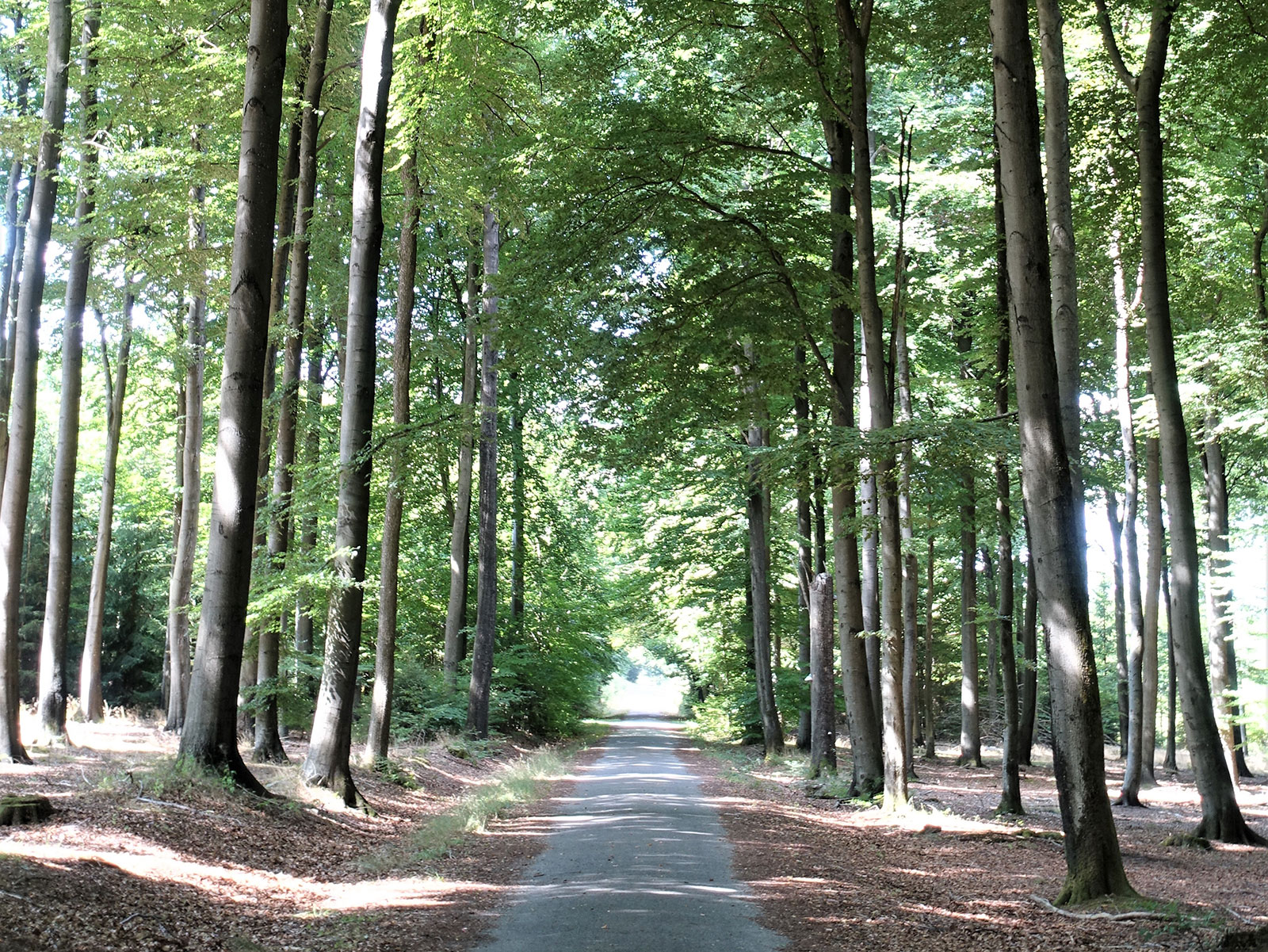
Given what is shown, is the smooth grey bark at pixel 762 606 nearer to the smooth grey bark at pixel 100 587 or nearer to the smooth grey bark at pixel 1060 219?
the smooth grey bark at pixel 1060 219

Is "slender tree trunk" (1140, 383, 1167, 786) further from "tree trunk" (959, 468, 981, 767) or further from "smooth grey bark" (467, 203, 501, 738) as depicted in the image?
"smooth grey bark" (467, 203, 501, 738)

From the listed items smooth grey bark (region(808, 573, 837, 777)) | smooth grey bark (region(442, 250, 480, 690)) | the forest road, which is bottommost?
the forest road

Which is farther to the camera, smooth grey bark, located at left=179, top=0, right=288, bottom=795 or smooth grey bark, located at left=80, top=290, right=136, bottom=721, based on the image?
smooth grey bark, located at left=80, top=290, right=136, bottom=721

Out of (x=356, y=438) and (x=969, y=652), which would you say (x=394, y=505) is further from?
(x=969, y=652)

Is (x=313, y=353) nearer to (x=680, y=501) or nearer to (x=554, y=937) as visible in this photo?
(x=680, y=501)

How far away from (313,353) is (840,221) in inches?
548

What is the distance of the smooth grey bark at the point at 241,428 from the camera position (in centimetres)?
924

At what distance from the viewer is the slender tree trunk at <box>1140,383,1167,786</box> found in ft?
44.7

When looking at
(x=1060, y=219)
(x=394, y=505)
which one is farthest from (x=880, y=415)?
(x=394, y=505)

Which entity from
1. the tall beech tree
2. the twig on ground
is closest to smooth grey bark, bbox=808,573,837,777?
the tall beech tree

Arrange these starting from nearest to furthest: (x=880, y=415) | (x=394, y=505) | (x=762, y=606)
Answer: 1. (x=880, y=415)
2. (x=394, y=505)
3. (x=762, y=606)

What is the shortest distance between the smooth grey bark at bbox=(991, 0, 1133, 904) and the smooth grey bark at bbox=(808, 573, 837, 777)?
974cm

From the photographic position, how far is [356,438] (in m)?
11.6

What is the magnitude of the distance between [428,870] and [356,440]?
5099 millimetres
